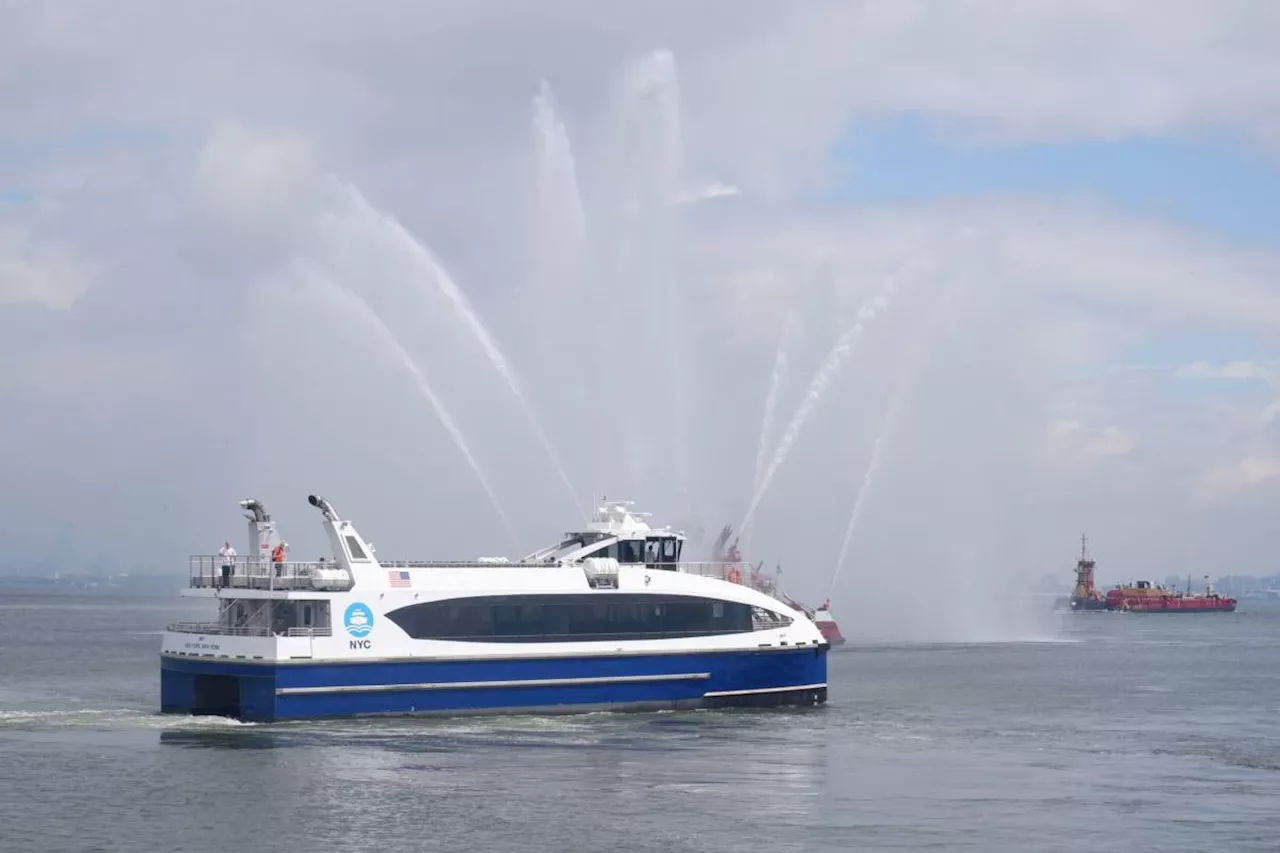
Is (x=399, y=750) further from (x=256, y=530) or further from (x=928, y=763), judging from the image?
(x=928, y=763)

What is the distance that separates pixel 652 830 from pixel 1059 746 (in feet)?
47.4

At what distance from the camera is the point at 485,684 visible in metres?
35.6

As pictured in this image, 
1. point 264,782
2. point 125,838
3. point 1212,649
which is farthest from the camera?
point 1212,649

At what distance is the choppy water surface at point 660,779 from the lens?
80.7 ft

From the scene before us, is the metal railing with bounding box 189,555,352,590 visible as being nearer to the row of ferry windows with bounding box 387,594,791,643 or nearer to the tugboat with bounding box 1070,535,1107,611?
the row of ferry windows with bounding box 387,594,791,643

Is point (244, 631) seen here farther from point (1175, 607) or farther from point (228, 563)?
point (1175, 607)

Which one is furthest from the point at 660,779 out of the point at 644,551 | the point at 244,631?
the point at 244,631

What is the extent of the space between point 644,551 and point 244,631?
1021 centimetres

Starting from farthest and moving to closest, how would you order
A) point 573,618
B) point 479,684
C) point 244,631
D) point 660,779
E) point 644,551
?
point 644,551
point 573,618
point 244,631
point 479,684
point 660,779

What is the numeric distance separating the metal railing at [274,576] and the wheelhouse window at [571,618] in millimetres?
1602

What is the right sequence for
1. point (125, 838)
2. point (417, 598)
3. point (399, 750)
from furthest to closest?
point (417, 598) < point (399, 750) < point (125, 838)

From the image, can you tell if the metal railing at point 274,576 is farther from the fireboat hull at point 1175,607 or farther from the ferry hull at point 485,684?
the fireboat hull at point 1175,607

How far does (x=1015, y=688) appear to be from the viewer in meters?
52.5

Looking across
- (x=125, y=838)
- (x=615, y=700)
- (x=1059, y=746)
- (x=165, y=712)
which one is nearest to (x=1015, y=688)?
(x=1059, y=746)
